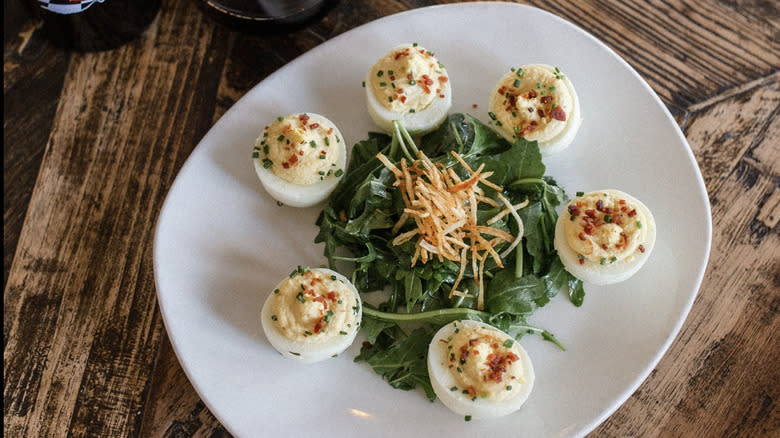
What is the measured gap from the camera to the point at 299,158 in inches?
97.6

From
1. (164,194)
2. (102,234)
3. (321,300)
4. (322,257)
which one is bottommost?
(102,234)

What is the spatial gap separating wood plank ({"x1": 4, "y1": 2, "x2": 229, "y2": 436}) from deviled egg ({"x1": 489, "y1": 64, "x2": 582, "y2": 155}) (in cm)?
140

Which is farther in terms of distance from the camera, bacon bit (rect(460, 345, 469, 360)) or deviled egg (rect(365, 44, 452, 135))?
deviled egg (rect(365, 44, 452, 135))

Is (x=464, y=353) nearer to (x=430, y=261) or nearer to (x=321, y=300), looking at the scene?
(x=430, y=261)

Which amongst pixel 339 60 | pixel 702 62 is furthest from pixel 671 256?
pixel 339 60

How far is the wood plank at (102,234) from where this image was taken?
2744 mm

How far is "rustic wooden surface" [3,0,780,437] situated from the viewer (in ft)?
8.89

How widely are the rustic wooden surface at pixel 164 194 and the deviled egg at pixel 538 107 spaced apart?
0.66m

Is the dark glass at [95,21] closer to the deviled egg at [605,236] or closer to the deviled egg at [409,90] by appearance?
the deviled egg at [409,90]

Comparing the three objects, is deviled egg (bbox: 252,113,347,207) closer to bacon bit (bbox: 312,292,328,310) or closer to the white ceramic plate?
the white ceramic plate

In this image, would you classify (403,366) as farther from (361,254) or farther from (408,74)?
(408,74)

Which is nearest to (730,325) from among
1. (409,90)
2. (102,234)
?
(409,90)

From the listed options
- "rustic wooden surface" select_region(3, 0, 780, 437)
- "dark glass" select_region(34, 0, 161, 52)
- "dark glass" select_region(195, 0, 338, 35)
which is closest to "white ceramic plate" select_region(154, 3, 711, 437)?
"dark glass" select_region(195, 0, 338, 35)

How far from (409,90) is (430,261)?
2.29 ft
